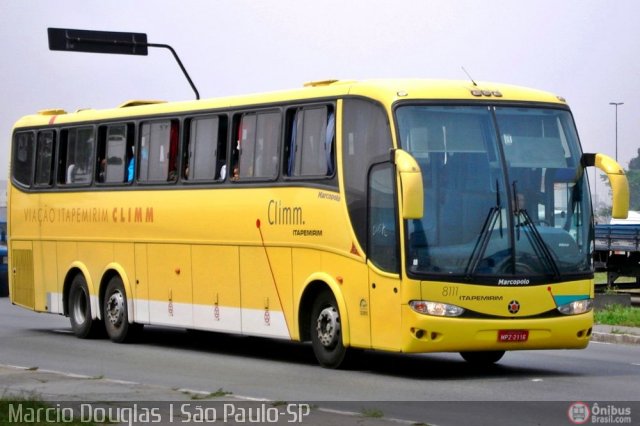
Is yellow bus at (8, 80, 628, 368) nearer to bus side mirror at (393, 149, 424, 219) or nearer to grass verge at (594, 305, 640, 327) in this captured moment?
bus side mirror at (393, 149, 424, 219)

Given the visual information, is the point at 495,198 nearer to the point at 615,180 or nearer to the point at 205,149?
the point at 615,180

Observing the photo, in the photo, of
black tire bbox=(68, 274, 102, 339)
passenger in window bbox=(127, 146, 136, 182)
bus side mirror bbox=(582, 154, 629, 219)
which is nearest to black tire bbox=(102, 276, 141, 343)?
black tire bbox=(68, 274, 102, 339)

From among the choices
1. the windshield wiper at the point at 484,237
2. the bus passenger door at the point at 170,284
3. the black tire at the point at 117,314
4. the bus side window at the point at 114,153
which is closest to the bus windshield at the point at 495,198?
the windshield wiper at the point at 484,237

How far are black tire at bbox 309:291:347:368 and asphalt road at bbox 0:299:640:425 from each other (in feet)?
0.96

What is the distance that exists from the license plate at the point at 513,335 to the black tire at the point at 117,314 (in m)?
8.01

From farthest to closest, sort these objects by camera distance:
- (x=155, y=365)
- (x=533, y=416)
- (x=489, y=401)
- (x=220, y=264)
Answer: (x=220, y=264)
(x=155, y=365)
(x=489, y=401)
(x=533, y=416)

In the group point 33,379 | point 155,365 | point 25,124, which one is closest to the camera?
point 33,379

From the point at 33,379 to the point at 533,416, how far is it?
17.8ft

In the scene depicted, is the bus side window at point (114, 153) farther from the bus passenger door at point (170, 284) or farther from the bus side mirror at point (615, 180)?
the bus side mirror at point (615, 180)

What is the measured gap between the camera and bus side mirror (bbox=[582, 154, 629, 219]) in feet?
57.2

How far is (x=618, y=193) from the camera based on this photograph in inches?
685

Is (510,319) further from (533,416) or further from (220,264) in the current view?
(220,264)

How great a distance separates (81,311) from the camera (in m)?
24.3

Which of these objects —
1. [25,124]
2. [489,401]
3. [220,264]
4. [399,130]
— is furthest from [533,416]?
[25,124]
